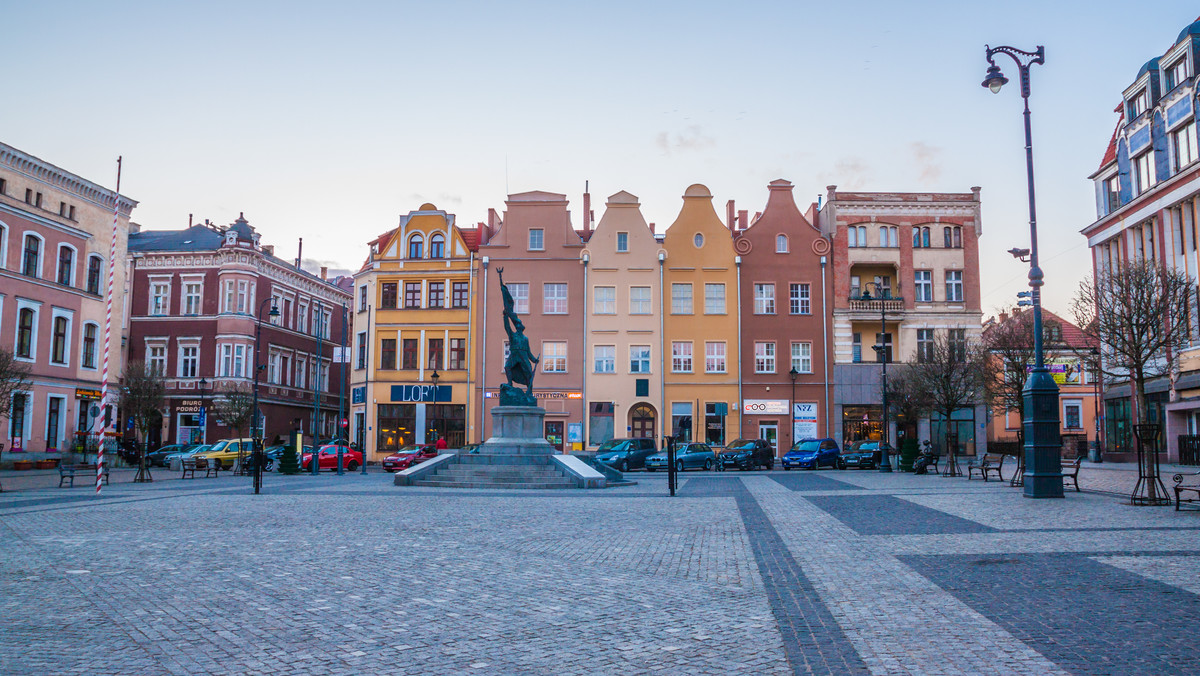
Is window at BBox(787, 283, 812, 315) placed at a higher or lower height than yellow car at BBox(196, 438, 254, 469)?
higher

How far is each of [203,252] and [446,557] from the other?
55.7 meters

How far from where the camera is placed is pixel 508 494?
74.7 ft

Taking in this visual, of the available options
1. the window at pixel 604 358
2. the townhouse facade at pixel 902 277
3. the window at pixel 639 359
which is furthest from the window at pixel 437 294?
the townhouse facade at pixel 902 277

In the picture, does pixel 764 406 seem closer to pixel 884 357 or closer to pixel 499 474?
pixel 884 357

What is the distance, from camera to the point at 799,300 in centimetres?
5244

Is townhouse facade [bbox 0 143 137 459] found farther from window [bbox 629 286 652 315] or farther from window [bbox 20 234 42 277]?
window [bbox 629 286 652 315]

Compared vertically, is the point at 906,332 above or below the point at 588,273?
below

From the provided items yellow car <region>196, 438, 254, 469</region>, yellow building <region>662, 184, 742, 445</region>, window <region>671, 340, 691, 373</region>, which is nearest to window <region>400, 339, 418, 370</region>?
yellow car <region>196, 438, 254, 469</region>

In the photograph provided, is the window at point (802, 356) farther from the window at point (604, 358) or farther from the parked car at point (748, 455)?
the window at point (604, 358)

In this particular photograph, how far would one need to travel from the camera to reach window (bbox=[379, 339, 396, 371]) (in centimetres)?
5334

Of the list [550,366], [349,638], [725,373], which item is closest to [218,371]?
[550,366]

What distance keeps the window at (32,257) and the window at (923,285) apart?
46.4 meters

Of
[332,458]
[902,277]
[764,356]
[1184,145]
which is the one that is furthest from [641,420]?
[1184,145]

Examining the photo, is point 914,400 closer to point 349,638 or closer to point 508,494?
point 508,494
